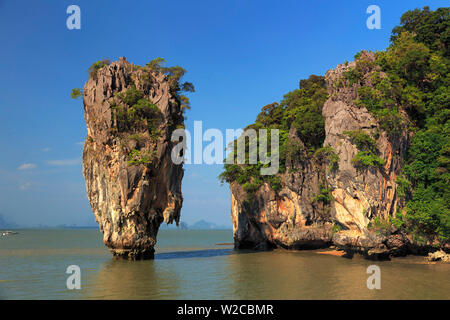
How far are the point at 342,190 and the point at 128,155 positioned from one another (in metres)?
15.5

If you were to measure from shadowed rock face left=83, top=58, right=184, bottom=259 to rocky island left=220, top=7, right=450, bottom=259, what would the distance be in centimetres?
1183

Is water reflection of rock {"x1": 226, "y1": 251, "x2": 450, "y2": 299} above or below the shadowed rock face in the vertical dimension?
below

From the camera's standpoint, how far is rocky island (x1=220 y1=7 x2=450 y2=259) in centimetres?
2389

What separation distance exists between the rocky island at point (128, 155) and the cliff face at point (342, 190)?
10603 millimetres

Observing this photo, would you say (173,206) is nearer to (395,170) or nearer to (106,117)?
(106,117)

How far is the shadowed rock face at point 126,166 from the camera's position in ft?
84.3

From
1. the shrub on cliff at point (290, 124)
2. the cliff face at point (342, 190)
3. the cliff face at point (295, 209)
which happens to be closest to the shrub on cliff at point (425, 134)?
the cliff face at point (342, 190)

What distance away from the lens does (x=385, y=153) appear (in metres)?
24.6

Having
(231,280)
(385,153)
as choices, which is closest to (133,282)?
(231,280)

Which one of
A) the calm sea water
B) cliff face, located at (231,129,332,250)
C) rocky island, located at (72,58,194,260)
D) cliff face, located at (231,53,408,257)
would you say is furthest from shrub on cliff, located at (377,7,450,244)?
rocky island, located at (72,58,194,260)

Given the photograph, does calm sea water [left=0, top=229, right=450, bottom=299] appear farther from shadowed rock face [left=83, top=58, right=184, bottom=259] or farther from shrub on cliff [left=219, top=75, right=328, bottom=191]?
shrub on cliff [left=219, top=75, right=328, bottom=191]

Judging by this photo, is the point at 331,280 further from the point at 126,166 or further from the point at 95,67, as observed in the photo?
the point at 95,67

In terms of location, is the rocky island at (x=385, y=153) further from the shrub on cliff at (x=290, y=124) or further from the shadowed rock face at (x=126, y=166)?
the shadowed rock face at (x=126, y=166)

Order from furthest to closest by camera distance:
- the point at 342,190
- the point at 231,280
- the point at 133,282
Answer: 1. the point at 342,190
2. the point at 231,280
3. the point at 133,282
